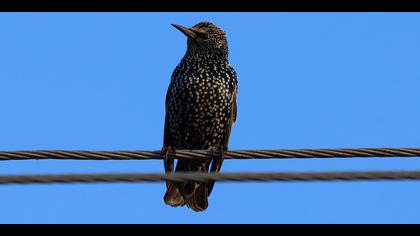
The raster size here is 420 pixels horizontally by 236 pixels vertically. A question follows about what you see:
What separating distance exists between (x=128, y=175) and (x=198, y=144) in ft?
14.0

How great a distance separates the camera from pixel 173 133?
8094mm

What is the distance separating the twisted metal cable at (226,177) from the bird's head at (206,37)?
4.54 m

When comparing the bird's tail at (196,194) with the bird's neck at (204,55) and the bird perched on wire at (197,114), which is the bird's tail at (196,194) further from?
the bird's neck at (204,55)

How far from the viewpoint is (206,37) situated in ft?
28.0

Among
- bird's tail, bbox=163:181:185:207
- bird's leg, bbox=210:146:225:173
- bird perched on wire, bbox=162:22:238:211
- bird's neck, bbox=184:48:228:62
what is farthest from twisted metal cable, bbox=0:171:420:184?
bird's neck, bbox=184:48:228:62

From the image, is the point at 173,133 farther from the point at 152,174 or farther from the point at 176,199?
the point at 152,174

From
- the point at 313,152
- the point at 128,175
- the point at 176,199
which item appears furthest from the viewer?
the point at 176,199

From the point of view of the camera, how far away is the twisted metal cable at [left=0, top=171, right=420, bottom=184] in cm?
390

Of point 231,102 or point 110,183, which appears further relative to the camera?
point 231,102

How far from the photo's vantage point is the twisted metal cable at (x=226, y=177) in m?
3.90

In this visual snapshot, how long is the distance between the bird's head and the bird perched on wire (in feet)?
0.70

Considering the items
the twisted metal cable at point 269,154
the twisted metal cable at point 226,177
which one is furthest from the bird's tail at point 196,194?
the twisted metal cable at point 226,177

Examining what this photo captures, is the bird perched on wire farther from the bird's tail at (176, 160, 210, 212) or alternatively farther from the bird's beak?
Result: the bird's beak
